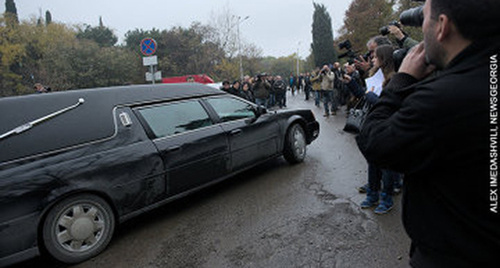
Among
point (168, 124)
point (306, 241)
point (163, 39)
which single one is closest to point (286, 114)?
point (168, 124)

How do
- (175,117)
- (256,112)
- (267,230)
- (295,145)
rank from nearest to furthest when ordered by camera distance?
(267,230) < (175,117) < (256,112) < (295,145)

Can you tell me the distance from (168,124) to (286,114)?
227cm

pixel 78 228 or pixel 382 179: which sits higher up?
pixel 382 179

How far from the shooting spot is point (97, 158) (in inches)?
121

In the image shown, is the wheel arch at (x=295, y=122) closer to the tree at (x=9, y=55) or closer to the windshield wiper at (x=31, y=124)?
the windshield wiper at (x=31, y=124)

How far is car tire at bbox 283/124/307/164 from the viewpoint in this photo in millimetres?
5305

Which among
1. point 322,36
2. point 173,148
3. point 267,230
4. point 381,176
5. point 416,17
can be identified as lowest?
point 267,230

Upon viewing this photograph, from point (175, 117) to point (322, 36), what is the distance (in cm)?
5541

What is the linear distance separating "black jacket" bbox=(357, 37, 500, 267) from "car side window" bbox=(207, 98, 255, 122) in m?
3.47

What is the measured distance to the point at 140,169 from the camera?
10.9 ft

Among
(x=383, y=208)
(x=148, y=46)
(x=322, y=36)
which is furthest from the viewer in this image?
(x=322, y=36)

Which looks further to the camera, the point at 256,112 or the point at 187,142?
the point at 256,112

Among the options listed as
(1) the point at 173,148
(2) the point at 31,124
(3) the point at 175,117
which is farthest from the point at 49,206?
(3) the point at 175,117

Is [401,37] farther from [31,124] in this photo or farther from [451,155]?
[31,124]
